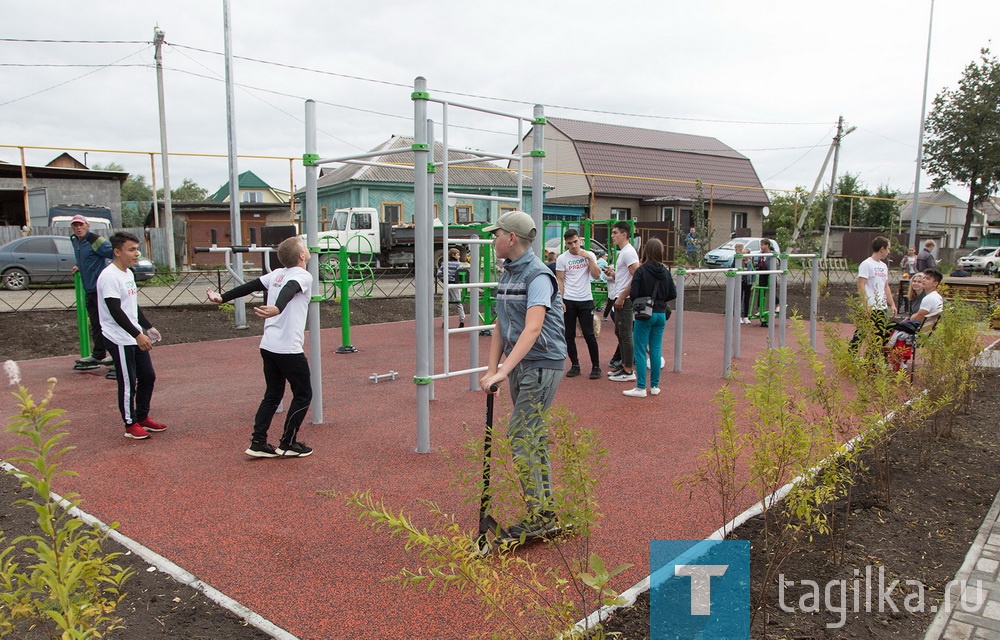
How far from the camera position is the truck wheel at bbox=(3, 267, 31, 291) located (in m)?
16.8

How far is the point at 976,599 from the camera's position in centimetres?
310

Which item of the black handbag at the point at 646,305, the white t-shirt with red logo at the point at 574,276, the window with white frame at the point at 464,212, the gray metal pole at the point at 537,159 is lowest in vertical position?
the black handbag at the point at 646,305

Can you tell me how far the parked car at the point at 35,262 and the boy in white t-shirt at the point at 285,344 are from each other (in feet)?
46.5

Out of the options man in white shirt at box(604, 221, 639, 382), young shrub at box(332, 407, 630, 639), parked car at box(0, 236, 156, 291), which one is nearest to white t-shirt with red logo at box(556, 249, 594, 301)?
man in white shirt at box(604, 221, 639, 382)

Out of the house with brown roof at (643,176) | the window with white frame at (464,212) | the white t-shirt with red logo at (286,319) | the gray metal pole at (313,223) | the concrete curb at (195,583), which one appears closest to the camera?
the concrete curb at (195,583)

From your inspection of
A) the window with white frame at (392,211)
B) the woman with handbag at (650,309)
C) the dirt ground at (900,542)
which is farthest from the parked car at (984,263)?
the dirt ground at (900,542)

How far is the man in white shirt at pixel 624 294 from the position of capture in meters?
7.49

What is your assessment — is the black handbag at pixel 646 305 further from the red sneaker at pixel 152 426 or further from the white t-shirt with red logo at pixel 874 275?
the red sneaker at pixel 152 426

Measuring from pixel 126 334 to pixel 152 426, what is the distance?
2.78 ft

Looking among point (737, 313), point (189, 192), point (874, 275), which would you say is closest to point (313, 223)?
point (737, 313)

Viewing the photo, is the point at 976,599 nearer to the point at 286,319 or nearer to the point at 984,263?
the point at 286,319

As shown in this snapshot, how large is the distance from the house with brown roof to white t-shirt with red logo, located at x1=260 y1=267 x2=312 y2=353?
28434 millimetres

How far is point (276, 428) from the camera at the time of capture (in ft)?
19.1

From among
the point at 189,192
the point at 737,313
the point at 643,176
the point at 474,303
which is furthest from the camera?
the point at 189,192
